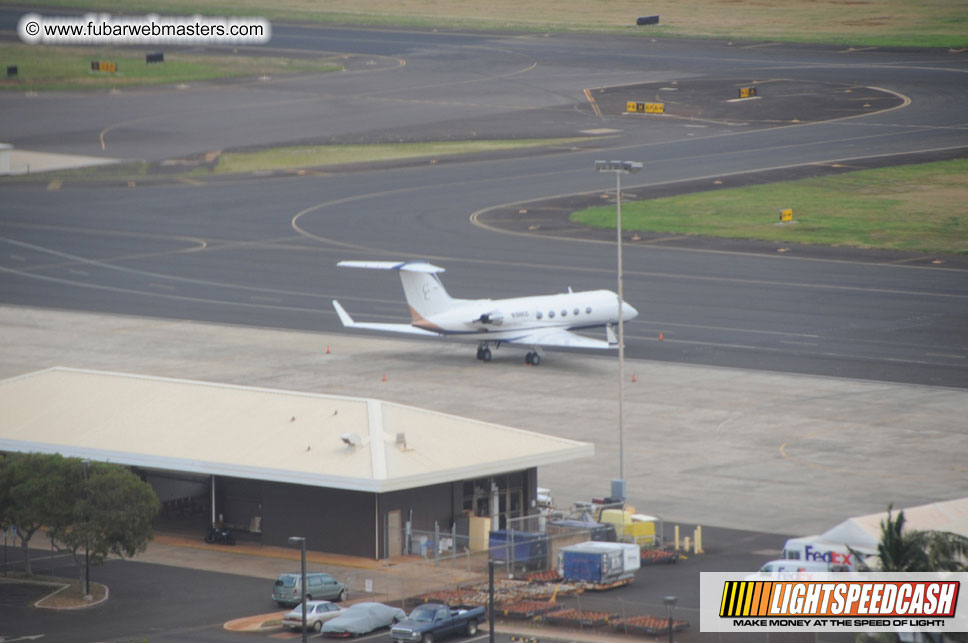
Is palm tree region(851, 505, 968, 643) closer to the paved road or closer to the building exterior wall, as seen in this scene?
the building exterior wall

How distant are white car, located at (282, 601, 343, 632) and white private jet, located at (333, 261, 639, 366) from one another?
37.6 m

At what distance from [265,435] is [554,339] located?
97.1ft

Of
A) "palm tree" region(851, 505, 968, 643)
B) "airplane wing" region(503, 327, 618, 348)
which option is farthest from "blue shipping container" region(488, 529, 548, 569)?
Result: "airplane wing" region(503, 327, 618, 348)

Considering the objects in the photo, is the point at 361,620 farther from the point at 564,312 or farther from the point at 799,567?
the point at 564,312

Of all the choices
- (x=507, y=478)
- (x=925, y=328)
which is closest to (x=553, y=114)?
(x=925, y=328)

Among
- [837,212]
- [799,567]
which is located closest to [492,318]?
[799,567]

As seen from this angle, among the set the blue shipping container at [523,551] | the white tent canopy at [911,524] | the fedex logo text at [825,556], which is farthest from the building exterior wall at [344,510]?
the white tent canopy at [911,524]

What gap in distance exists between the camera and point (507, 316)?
291 feet

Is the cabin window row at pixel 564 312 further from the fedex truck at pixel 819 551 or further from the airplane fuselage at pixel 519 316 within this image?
the fedex truck at pixel 819 551

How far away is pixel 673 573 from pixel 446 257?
201 ft

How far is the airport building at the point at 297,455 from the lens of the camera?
194 ft

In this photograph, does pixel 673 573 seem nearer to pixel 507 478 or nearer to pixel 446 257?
pixel 507 478

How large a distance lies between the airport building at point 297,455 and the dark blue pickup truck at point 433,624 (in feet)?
27.2

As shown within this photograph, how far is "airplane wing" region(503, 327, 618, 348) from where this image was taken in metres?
88.4
